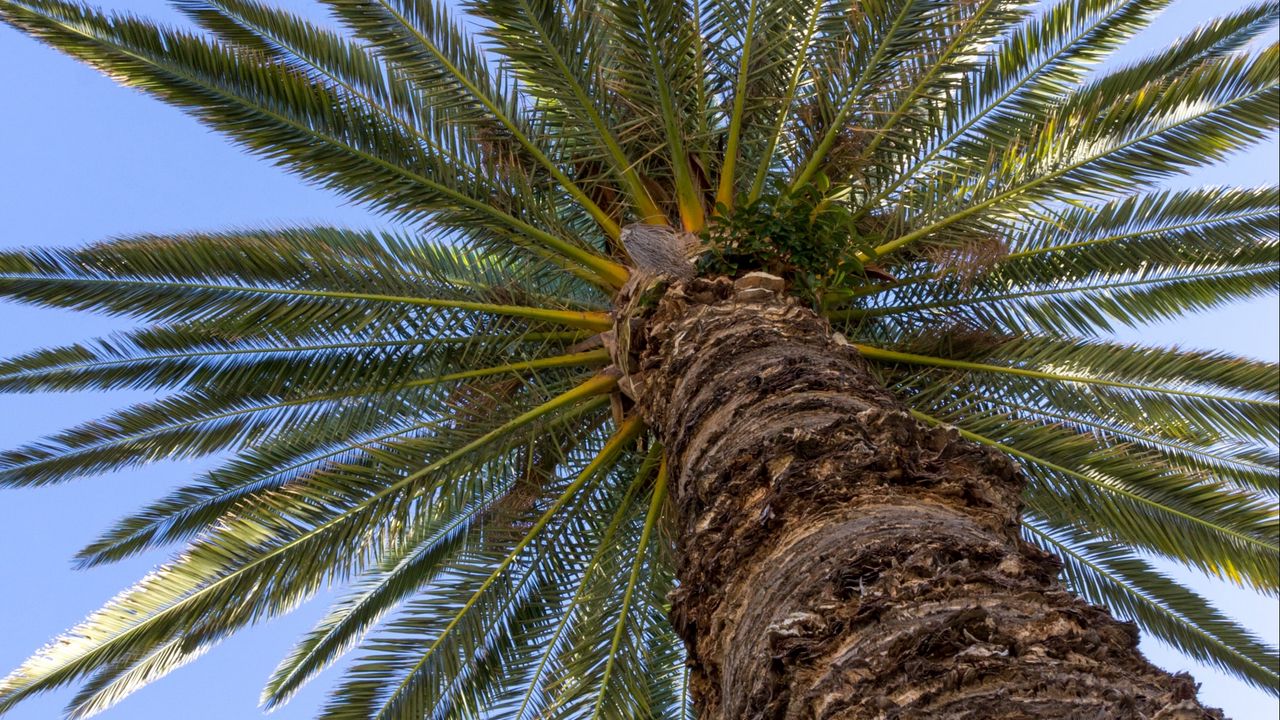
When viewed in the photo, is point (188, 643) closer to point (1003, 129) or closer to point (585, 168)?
point (585, 168)

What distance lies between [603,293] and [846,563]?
4108 mm

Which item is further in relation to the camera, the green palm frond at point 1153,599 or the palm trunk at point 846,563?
the green palm frond at point 1153,599

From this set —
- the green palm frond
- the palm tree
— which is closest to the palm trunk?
the palm tree

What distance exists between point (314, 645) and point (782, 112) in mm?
4704

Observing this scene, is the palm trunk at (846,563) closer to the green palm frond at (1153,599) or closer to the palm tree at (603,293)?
the palm tree at (603,293)

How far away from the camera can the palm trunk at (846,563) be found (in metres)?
2.25

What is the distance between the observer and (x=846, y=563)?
286cm

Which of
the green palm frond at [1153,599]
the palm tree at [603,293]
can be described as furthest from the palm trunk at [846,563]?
the green palm frond at [1153,599]

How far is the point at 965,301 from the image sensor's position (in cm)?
645

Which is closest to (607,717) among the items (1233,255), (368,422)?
(368,422)

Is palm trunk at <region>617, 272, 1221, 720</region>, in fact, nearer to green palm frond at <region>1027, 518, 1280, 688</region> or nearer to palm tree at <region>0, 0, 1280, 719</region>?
palm tree at <region>0, 0, 1280, 719</region>

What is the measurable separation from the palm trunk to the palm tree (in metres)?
0.86

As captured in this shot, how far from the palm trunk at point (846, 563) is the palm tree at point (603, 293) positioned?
0.86m

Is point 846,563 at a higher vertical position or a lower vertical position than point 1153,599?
lower
